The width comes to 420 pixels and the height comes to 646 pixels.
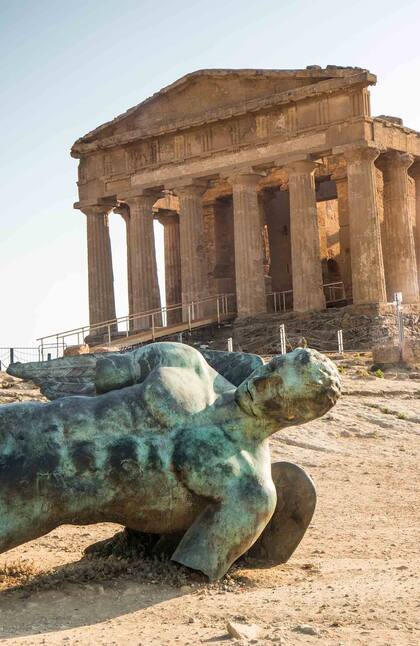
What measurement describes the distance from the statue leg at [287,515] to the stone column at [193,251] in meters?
27.3

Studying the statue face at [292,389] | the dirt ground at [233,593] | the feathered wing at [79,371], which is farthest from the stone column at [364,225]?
the statue face at [292,389]

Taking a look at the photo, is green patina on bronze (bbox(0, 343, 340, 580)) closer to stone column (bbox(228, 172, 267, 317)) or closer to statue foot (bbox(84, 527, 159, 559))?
statue foot (bbox(84, 527, 159, 559))

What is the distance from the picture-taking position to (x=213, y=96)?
1273 inches

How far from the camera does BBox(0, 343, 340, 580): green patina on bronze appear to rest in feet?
16.3

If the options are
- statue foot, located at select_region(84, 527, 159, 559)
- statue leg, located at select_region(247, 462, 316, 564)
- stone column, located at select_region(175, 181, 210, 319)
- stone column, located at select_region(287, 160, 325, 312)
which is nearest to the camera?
statue foot, located at select_region(84, 527, 159, 559)

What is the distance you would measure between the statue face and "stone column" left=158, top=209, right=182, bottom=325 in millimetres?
33157

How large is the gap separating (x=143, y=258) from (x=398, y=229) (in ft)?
28.4

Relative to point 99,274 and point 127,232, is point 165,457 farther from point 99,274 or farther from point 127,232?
point 127,232

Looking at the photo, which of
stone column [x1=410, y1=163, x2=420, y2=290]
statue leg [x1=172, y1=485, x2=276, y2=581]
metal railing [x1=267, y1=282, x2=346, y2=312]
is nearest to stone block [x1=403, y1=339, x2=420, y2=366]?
metal railing [x1=267, y1=282, x2=346, y2=312]

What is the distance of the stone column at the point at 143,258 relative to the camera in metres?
34.4

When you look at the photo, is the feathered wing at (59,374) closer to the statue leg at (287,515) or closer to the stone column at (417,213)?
the statue leg at (287,515)

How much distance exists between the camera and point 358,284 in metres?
29.4

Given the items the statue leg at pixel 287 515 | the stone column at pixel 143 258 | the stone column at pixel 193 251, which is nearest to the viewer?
the statue leg at pixel 287 515

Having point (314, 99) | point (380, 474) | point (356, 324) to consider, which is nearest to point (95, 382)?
point (380, 474)
